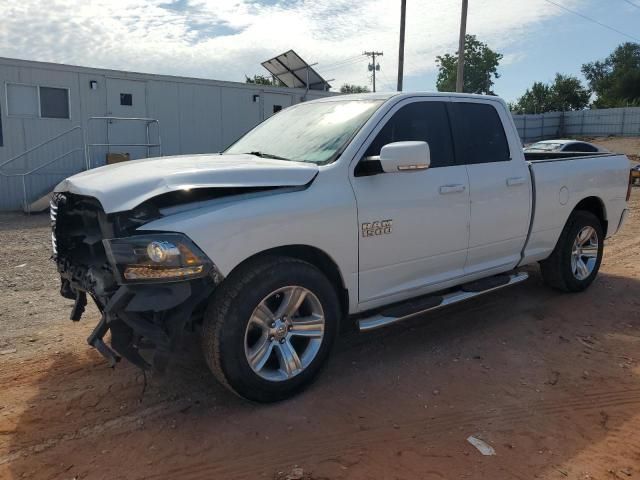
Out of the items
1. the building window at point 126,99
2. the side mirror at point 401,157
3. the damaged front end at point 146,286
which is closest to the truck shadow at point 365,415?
the damaged front end at point 146,286

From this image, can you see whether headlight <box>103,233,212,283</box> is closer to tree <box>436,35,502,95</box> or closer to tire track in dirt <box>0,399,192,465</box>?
tire track in dirt <box>0,399,192,465</box>

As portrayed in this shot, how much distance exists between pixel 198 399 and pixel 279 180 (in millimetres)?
1528

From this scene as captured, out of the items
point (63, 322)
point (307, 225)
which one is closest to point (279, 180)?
point (307, 225)

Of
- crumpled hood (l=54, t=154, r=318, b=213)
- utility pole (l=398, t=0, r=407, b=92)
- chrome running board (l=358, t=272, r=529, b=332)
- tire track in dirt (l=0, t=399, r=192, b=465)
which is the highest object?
utility pole (l=398, t=0, r=407, b=92)

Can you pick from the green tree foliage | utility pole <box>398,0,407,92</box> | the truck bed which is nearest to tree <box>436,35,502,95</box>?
the green tree foliage

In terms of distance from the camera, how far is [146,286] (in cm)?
304

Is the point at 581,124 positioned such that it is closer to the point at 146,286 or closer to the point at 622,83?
the point at 622,83

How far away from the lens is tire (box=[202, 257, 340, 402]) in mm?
3221

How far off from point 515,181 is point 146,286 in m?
3.37

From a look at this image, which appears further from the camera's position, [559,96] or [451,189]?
[559,96]

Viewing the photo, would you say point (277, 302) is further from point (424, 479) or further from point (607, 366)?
point (607, 366)

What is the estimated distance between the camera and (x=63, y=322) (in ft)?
16.7

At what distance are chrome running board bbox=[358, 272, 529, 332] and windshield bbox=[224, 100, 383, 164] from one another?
117cm

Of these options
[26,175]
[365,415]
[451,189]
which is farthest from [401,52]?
[365,415]
